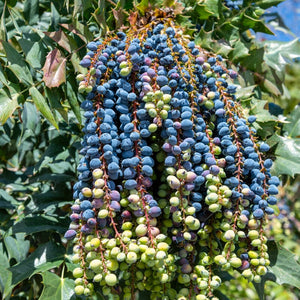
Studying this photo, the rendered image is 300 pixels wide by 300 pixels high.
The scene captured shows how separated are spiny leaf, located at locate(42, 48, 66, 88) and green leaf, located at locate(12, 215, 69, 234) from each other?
0.44 meters

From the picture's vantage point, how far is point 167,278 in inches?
28.1

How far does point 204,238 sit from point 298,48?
0.81 m

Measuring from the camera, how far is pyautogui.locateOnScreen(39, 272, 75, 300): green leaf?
877mm

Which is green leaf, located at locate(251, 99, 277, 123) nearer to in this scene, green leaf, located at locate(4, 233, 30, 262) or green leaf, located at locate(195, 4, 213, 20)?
green leaf, located at locate(195, 4, 213, 20)

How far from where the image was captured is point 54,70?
0.83 metres

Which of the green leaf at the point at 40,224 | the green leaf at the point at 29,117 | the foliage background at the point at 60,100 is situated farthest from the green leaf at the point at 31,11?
the green leaf at the point at 40,224

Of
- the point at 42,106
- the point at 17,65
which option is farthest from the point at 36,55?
the point at 42,106

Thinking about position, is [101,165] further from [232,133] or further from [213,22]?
[213,22]

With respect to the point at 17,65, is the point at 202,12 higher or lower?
higher

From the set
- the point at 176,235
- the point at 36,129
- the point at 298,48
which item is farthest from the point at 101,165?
the point at 298,48

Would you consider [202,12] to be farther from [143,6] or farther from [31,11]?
[31,11]

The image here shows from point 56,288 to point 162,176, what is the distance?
0.43 meters

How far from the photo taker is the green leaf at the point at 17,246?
1.14m

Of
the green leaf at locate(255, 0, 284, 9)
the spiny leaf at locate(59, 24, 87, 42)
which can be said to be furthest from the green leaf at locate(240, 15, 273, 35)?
the spiny leaf at locate(59, 24, 87, 42)
